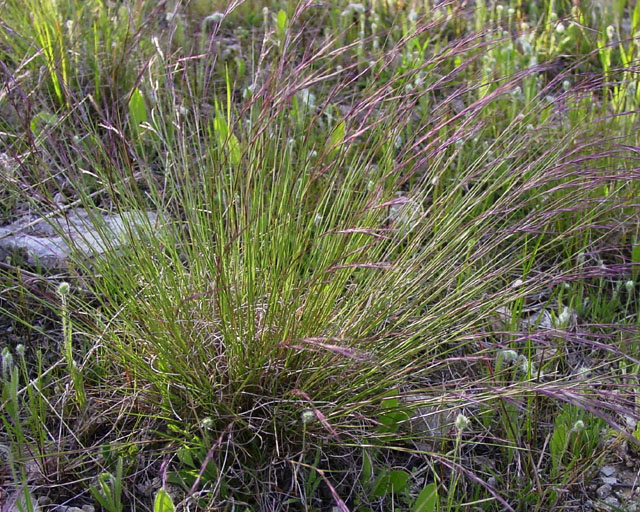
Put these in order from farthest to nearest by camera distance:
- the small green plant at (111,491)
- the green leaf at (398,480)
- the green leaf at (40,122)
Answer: the green leaf at (40,122) < the green leaf at (398,480) < the small green plant at (111,491)

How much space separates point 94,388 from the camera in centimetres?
195

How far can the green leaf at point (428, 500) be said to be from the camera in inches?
61.6

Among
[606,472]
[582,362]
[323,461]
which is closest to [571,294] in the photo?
[582,362]

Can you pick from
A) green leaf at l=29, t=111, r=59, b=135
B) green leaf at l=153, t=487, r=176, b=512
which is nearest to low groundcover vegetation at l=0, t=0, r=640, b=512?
green leaf at l=153, t=487, r=176, b=512

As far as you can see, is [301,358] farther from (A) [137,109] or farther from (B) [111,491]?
(A) [137,109]

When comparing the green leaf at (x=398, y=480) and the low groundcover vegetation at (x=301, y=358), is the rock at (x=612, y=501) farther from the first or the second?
the green leaf at (x=398, y=480)

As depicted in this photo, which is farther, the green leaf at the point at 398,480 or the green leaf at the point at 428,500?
the green leaf at the point at 398,480

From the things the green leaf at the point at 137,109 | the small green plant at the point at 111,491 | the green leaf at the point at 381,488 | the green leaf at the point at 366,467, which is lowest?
the green leaf at the point at 381,488

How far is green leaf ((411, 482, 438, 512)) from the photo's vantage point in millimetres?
1564

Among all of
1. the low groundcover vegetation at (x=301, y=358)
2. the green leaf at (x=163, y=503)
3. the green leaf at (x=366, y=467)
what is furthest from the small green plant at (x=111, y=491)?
the green leaf at (x=366, y=467)

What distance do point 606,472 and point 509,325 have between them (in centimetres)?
46

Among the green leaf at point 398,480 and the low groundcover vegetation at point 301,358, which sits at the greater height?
the low groundcover vegetation at point 301,358

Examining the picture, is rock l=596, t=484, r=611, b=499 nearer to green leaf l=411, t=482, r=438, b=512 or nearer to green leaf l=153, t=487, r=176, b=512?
green leaf l=411, t=482, r=438, b=512

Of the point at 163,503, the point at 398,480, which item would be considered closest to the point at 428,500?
the point at 398,480
